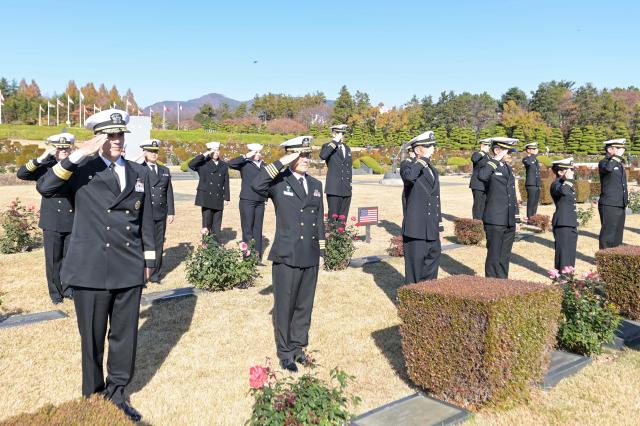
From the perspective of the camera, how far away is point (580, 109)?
7438 centimetres

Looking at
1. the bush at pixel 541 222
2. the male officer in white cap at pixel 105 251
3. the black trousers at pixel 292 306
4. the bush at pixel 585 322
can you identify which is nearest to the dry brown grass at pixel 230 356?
the bush at pixel 585 322

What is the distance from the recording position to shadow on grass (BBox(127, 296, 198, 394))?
4.87 m

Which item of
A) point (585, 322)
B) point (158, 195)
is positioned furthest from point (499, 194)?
point (158, 195)

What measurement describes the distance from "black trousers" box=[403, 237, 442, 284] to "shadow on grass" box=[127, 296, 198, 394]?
2810 mm

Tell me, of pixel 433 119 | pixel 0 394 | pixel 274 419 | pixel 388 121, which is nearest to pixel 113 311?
pixel 0 394

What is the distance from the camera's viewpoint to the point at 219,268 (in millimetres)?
7668

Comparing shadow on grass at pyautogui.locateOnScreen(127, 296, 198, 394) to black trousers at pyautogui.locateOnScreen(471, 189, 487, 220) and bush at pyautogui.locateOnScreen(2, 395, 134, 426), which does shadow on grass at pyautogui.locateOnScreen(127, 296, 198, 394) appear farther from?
black trousers at pyautogui.locateOnScreen(471, 189, 487, 220)

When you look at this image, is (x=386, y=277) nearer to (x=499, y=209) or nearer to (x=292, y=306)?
(x=499, y=209)

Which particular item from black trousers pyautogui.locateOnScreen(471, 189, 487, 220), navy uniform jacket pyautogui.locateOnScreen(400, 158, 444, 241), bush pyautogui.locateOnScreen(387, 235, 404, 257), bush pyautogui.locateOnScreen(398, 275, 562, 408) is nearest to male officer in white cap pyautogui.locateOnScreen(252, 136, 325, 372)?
bush pyautogui.locateOnScreen(398, 275, 562, 408)

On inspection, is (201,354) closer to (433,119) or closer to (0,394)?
(0,394)

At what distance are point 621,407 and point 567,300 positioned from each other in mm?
1496

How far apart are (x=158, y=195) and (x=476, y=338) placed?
5.98 m

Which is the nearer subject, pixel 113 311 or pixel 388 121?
pixel 113 311

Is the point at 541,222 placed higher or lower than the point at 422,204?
lower
